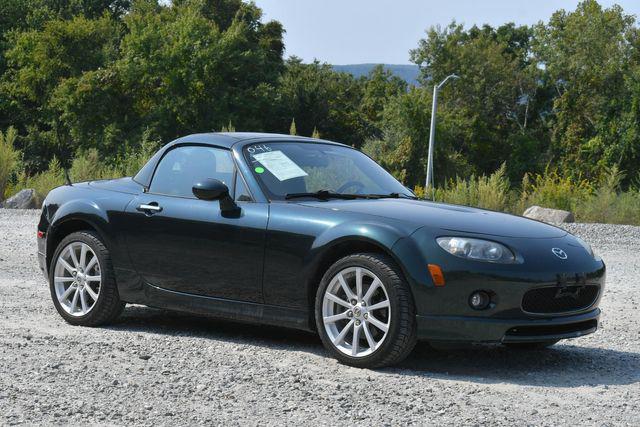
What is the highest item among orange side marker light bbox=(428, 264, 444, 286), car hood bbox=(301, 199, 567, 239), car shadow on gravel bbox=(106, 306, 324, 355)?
car hood bbox=(301, 199, 567, 239)

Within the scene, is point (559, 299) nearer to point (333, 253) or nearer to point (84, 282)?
point (333, 253)

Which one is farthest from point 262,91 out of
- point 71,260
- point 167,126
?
point 71,260

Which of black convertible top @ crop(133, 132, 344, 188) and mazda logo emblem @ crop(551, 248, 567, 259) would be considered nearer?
mazda logo emblem @ crop(551, 248, 567, 259)

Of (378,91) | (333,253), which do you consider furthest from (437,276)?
(378,91)

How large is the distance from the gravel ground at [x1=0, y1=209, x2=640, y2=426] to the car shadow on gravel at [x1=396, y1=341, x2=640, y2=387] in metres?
0.01

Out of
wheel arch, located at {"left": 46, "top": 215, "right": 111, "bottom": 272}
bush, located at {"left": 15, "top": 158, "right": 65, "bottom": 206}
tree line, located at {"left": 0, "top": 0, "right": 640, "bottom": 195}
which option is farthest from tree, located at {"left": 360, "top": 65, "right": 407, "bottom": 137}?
wheel arch, located at {"left": 46, "top": 215, "right": 111, "bottom": 272}

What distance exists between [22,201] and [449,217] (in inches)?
673

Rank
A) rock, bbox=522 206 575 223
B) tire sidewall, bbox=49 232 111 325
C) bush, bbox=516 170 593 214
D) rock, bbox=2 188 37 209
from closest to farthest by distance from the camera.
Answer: tire sidewall, bbox=49 232 111 325, rock, bbox=522 206 575 223, bush, bbox=516 170 593 214, rock, bbox=2 188 37 209

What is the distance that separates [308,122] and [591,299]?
57937 mm

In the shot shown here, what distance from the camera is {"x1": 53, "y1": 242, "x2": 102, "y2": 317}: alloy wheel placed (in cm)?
806

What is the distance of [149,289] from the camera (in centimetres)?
778

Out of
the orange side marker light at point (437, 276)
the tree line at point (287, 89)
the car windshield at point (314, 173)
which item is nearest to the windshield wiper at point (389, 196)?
the car windshield at point (314, 173)

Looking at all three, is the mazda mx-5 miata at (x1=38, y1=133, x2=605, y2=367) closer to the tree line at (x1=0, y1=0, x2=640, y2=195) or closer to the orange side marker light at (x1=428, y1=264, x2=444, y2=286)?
the orange side marker light at (x1=428, y1=264, x2=444, y2=286)

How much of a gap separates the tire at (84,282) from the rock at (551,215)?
13136 mm
